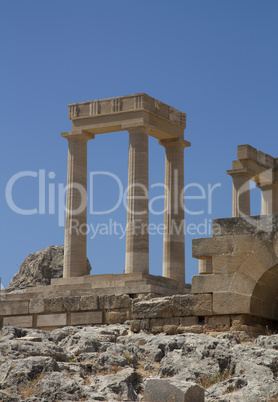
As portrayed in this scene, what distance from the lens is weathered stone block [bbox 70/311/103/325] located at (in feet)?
81.6

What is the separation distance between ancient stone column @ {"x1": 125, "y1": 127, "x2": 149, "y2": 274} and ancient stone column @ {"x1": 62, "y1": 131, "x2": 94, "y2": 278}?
2.49 meters

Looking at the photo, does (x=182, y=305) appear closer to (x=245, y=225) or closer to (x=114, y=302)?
(x=245, y=225)

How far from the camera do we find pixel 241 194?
40656 millimetres

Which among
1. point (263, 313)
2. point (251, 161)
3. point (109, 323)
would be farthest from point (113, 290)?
point (251, 161)

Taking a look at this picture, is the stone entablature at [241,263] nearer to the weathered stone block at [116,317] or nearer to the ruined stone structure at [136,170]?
the weathered stone block at [116,317]

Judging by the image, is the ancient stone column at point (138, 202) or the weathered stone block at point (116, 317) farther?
the ancient stone column at point (138, 202)

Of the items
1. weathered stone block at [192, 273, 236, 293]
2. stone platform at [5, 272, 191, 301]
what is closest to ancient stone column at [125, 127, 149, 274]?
stone platform at [5, 272, 191, 301]

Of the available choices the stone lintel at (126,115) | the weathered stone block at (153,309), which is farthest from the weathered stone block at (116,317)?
the stone lintel at (126,115)

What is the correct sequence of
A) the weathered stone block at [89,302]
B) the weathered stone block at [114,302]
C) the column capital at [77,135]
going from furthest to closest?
the column capital at [77,135] → the weathered stone block at [89,302] → the weathered stone block at [114,302]

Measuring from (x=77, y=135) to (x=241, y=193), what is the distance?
379 inches

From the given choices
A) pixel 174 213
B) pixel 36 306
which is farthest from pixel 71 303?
pixel 174 213

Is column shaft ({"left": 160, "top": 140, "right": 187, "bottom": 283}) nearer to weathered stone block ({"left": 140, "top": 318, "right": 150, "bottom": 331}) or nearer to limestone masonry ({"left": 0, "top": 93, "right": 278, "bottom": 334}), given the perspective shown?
limestone masonry ({"left": 0, "top": 93, "right": 278, "bottom": 334})

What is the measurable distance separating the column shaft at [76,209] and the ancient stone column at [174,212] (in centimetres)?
407

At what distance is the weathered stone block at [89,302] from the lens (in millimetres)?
25094
